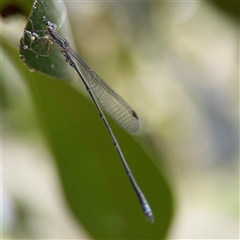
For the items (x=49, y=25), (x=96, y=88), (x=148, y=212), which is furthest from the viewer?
(x=96, y=88)

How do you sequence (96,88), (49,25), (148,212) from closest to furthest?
(49,25), (148,212), (96,88)

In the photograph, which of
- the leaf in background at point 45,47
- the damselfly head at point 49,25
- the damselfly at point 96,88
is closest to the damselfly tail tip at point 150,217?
the damselfly at point 96,88

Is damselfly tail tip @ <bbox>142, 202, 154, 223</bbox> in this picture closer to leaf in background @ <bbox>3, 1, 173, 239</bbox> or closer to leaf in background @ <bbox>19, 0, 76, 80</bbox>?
leaf in background @ <bbox>3, 1, 173, 239</bbox>

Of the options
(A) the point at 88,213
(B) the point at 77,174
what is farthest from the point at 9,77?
(A) the point at 88,213

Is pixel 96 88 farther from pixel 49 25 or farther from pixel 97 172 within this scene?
pixel 49 25

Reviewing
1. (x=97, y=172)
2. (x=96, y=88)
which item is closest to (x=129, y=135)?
(x=97, y=172)

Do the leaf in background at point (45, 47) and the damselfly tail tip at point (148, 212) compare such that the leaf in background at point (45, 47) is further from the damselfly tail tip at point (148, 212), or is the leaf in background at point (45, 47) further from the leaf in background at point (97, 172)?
the damselfly tail tip at point (148, 212)

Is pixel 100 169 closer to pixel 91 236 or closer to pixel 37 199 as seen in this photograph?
pixel 91 236
